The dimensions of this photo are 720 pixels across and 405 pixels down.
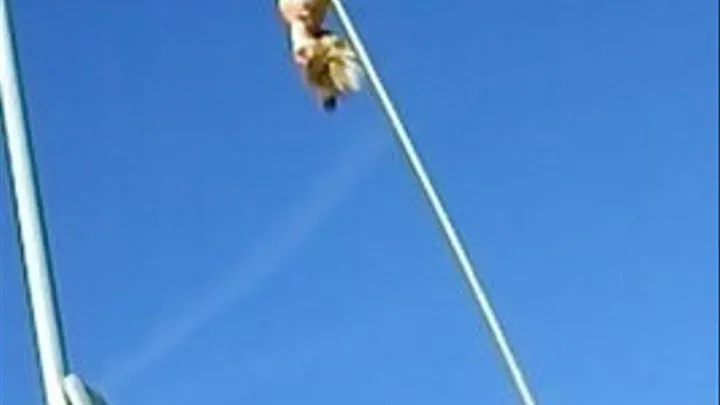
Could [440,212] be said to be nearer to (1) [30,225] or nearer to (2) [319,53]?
(2) [319,53]

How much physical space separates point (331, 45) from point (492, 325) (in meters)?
1.60

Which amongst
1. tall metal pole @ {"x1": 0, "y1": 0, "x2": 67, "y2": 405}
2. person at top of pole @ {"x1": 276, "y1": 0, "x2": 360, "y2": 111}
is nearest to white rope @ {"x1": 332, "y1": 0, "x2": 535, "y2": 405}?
person at top of pole @ {"x1": 276, "y1": 0, "x2": 360, "y2": 111}

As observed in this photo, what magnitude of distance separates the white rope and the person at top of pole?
0.84 feet

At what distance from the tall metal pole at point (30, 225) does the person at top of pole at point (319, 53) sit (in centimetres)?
138

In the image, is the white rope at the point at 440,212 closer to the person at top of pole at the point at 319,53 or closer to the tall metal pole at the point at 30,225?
the person at top of pole at the point at 319,53

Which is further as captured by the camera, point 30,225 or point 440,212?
point 440,212

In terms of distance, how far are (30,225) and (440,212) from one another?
2.55 meters

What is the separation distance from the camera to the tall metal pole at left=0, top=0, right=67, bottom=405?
5492 mm

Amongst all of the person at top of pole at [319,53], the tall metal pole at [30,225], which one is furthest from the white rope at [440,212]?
the tall metal pole at [30,225]

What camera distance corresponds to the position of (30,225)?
5836 millimetres

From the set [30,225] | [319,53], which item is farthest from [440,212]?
[30,225]

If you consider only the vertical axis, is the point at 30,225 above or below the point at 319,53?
below

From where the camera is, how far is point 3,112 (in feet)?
20.5

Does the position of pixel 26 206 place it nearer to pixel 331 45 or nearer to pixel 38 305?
pixel 38 305
